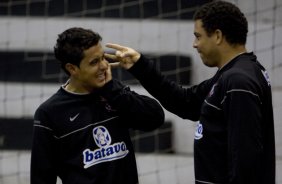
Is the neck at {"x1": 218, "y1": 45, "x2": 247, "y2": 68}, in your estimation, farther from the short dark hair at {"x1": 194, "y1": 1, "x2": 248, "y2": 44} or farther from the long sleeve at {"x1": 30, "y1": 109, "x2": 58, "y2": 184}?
the long sleeve at {"x1": 30, "y1": 109, "x2": 58, "y2": 184}

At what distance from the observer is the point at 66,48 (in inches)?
95.0

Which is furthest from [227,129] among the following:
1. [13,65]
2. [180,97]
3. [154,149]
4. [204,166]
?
[13,65]

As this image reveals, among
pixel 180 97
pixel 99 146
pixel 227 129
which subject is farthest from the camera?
pixel 180 97

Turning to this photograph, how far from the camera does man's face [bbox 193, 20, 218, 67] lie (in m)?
2.32

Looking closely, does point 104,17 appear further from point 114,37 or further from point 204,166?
point 204,166

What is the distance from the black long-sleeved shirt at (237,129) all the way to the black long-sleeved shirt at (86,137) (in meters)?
0.25

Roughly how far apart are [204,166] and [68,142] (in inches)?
17.7

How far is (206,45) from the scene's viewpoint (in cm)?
234

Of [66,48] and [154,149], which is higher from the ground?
[66,48]

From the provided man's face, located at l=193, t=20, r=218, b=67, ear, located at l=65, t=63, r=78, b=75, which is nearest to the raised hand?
ear, located at l=65, t=63, r=78, b=75

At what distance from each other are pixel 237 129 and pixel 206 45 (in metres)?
0.33

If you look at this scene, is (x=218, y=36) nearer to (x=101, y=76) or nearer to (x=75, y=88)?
(x=101, y=76)

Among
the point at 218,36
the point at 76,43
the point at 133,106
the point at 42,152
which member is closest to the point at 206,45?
the point at 218,36

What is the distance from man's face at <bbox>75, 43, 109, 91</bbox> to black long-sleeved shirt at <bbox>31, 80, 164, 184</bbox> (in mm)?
32
